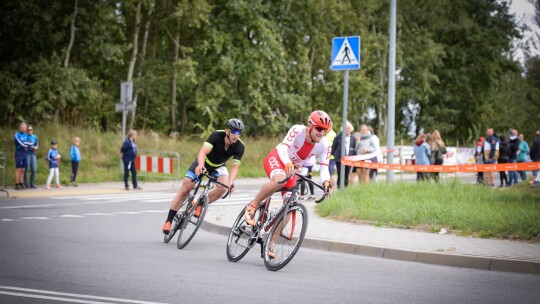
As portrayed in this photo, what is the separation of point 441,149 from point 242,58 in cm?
1900

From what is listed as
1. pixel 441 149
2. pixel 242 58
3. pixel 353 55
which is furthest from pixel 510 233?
pixel 242 58

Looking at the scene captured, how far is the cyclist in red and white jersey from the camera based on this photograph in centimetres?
985

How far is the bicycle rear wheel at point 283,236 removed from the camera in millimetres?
9867

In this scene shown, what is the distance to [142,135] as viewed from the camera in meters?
34.8

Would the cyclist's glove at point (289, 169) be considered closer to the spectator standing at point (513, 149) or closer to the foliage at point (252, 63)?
the spectator standing at point (513, 149)

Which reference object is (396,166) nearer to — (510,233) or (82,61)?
(510,233)

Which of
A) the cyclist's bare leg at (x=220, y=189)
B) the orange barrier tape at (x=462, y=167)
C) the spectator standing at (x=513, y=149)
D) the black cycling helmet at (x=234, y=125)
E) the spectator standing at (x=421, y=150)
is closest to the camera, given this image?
the black cycling helmet at (x=234, y=125)

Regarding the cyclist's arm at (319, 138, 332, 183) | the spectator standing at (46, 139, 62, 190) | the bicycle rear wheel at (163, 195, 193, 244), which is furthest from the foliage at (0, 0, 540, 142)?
the cyclist's arm at (319, 138, 332, 183)

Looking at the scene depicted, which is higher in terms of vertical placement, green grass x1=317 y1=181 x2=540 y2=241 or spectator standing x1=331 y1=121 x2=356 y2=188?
spectator standing x1=331 y1=121 x2=356 y2=188

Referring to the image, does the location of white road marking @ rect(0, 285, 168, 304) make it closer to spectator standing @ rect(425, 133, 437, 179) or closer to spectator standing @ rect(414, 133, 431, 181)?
spectator standing @ rect(414, 133, 431, 181)

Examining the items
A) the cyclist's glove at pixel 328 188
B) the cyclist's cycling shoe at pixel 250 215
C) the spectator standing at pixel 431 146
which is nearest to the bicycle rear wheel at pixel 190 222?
the cyclist's cycling shoe at pixel 250 215

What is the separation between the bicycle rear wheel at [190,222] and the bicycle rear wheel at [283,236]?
2222 millimetres

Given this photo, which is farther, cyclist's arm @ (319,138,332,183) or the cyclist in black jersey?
the cyclist in black jersey

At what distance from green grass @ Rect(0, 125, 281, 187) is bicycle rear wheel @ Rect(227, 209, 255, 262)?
53.6 feet
